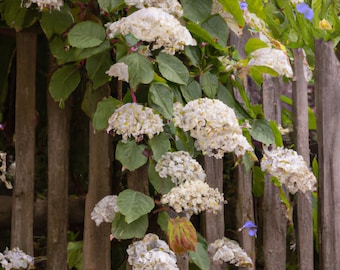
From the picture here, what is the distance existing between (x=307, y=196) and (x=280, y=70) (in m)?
0.56

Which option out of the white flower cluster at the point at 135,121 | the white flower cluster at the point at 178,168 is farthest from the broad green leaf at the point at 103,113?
the white flower cluster at the point at 178,168

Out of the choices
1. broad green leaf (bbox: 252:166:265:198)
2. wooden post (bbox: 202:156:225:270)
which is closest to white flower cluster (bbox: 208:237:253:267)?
wooden post (bbox: 202:156:225:270)

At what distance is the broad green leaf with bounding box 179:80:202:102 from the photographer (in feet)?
5.74

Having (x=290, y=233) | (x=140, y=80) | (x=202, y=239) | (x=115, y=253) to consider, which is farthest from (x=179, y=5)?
(x=290, y=233)

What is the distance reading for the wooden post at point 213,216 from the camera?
1.95 meters

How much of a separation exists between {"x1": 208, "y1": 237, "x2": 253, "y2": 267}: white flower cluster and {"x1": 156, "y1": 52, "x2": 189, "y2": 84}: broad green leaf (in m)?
0.54

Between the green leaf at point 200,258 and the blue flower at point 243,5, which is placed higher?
the blue flower at point 243,5

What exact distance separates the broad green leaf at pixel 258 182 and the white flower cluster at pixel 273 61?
0.45 meters

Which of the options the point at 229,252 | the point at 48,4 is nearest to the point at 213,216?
the point at 229,252

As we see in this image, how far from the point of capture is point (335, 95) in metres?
2.13

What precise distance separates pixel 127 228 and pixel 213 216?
0.45 meters

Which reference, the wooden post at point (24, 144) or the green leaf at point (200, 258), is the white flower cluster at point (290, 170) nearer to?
the green leaf at point (200, 258)

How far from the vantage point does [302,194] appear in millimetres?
→ 2131

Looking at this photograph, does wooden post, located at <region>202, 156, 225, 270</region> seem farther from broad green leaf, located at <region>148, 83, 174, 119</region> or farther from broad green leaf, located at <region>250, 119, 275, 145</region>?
broad green leaf, located at <region>148, 83, 174, 119</region>
